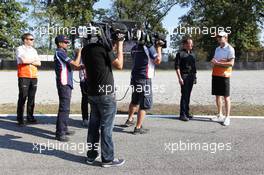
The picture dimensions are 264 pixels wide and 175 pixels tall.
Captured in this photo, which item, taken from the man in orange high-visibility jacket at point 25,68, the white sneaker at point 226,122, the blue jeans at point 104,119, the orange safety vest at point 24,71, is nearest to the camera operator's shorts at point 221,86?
the white sneaker at point 226,122

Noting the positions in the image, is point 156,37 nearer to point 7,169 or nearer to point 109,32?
point 109,32

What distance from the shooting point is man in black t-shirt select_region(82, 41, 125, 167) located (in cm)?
559

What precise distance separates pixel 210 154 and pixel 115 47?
7.06ft

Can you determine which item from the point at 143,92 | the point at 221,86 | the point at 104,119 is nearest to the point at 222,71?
the point at 221,86

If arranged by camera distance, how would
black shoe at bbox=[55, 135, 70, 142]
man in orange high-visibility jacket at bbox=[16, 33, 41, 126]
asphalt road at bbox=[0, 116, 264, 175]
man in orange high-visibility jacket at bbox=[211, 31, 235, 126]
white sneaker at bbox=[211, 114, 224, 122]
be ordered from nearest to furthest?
asphalt road at bbox=[0, 116, 264, 175] → black shoe at bbox=[55, 135, 70, 142] → man in orange high-visibility jacket at bbox=[16, 33, 41, 126] → man in orange high-visibility jacket at bbox=[211, 31, 235, 126] → white sneaker at bbox=[211, 114, 224, 122]

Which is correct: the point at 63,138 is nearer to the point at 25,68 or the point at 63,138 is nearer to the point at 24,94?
the point at 24,94

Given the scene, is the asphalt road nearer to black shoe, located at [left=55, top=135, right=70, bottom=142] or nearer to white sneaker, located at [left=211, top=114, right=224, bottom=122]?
black shoe, located at [left=55, top=135, right=70, bottom=142]

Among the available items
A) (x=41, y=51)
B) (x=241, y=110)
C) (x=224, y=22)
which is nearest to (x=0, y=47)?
(x=41, y=51)

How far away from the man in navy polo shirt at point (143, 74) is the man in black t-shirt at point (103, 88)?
5.80 feet

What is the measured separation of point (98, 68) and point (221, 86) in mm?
3810

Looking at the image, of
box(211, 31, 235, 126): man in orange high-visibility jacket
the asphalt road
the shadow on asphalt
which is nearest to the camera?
the asphalt road

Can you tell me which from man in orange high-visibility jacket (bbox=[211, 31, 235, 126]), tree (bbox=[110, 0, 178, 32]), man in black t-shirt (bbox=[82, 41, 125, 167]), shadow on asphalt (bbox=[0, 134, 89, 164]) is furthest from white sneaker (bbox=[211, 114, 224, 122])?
tree (bbox=[110, 0, 178, 32])

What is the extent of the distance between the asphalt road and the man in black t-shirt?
0.22 meters

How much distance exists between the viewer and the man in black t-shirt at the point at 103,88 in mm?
5590
